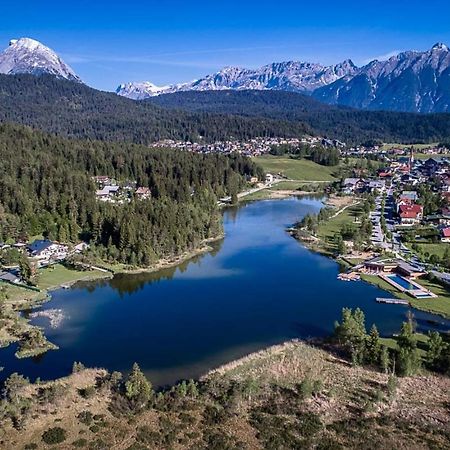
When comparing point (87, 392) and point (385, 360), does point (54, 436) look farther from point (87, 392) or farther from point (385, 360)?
point (385, 360)

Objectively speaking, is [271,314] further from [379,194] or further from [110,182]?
[379,194]

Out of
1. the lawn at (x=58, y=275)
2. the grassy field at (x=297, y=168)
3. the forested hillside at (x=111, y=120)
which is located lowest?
the lawn at (x=58, y=275)

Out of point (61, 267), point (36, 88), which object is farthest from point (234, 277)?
point (36, 88)

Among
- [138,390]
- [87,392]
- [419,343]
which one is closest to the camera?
[138,390]

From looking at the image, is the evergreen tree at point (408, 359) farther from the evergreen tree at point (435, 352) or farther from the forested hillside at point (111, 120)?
the forested hillside at point (111, 120)

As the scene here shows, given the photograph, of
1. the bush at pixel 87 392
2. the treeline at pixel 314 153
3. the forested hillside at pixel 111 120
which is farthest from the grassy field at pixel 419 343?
the forested hillside at pixel 111 120

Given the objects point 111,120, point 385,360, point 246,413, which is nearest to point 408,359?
point 385,360

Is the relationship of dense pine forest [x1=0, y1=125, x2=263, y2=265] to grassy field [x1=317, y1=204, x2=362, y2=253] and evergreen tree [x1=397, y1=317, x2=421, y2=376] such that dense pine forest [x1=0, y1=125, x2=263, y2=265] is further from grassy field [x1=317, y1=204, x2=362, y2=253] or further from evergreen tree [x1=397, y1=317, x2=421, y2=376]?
evergreen tree [x1=397, y1=317, x2=421, y2=376]
